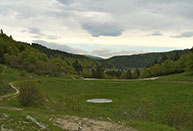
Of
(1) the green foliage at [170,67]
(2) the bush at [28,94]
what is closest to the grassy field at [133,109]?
(2) the bush at [28,94]

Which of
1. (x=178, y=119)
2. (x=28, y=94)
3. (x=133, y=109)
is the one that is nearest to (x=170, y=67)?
(x=133, y=109)

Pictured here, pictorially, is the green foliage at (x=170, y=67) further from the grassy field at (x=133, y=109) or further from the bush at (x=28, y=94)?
the bush at (x=28, y=94)

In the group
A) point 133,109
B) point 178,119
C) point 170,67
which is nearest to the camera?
point 178,119

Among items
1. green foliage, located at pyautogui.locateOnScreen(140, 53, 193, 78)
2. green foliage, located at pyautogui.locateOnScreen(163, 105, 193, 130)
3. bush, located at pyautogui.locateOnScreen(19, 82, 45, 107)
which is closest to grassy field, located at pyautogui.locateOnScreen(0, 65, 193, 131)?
green foliage, located at pyautogui.locateOnScreen(163, 105, 193, 130)

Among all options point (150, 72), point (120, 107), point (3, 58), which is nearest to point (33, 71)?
point (3, 58)

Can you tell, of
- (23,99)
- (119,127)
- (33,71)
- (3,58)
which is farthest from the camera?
(3,58)

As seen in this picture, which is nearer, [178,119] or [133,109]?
[178,119]

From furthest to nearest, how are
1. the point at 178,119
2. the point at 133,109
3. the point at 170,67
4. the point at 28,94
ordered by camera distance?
1. the point at 170,67
2. the point at 133,109
3. the point at 28,94
4. the point at 178,119

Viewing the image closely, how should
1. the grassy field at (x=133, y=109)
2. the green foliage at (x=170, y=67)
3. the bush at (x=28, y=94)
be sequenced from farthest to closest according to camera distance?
the green foliage at (x=170, y=67) → the bush at (x=28, y=94) → the grassy field at (x=133, y=109)

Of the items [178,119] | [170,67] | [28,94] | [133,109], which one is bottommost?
[133,109]

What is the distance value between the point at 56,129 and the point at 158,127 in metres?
11.1

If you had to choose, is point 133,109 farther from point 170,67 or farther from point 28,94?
point 170,67

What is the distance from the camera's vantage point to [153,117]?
28.1 m

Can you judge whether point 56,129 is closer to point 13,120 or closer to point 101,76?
point 13,120
